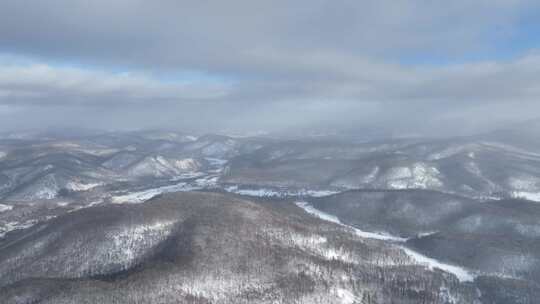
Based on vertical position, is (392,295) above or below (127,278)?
below

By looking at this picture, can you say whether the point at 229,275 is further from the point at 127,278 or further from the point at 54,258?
the point at 54,258

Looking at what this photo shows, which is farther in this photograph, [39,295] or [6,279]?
[6,279]

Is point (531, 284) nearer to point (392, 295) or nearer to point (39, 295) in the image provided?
point (392, 295)

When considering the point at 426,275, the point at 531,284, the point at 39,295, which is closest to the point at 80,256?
the point at 39,295

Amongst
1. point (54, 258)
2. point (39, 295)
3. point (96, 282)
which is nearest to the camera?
point (39, 295)

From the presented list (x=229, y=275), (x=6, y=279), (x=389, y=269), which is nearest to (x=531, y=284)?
(x=389, y=269)

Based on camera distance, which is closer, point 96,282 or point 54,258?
point 96,282

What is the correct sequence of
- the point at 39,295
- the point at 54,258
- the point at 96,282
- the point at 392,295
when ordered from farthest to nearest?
the point at 54,258
the point at 392,295
the point at 96,282
the point at 39,295

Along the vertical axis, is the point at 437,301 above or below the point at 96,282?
below
